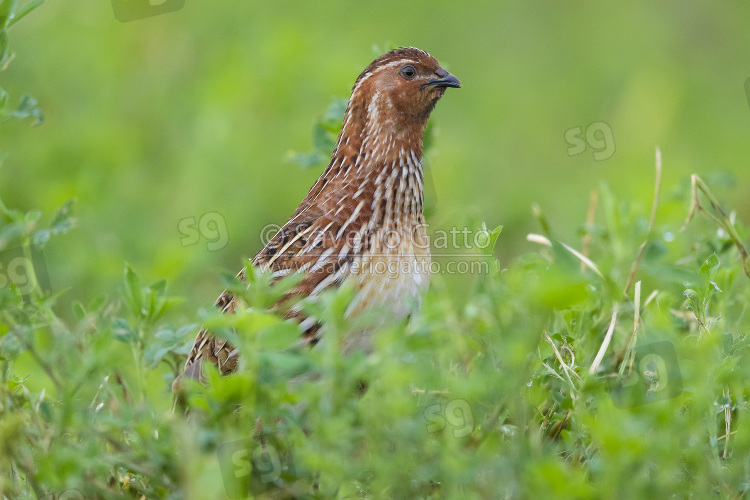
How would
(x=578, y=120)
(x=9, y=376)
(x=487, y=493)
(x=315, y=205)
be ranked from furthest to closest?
(x=578, y=120), (x=315, y=205), (x=9, y=376), (x=487, y=493)

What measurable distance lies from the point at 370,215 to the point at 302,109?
4142 millimetres

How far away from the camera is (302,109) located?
8055 mm

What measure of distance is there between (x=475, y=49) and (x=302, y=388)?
738cm

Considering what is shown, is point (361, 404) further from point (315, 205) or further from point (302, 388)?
point (315, 205)

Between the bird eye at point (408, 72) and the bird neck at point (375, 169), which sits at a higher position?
the bird eye at point (408, 72)

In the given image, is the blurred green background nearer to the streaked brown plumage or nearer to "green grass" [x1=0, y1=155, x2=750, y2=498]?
the streaked brown plumage

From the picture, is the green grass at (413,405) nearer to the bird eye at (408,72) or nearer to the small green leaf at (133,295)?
the small green leaf at (133,295)

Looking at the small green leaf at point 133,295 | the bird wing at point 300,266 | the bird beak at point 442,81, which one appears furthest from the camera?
the bird beak at point 442,81

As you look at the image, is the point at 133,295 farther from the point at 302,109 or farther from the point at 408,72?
the point at 302,109

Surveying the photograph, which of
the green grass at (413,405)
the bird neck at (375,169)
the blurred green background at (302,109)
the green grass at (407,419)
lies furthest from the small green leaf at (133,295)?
the blurred green background at (302,109)

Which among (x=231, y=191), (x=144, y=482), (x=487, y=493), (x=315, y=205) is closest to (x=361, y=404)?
Result: (x=487, y=493)

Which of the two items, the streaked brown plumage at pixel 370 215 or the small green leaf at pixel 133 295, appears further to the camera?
the streaked brown plumage at pixel 370 215

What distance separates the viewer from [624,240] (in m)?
4.06

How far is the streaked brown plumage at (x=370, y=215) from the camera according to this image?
381 centimetres
